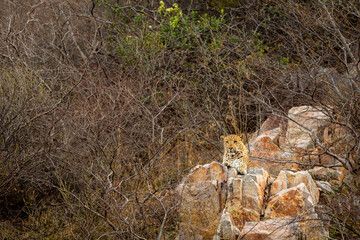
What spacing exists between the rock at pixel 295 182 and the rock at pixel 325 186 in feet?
0.59

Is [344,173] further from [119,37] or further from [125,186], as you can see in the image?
[119,37]

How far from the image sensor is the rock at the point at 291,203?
5914 millimetres

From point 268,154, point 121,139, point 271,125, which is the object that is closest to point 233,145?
point 268,154

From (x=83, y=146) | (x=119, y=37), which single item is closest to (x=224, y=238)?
(x=83, y=146)

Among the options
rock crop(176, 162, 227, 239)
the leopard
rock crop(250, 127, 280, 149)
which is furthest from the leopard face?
rock crop(250, 127, 280, 149)

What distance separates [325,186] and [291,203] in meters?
1.09

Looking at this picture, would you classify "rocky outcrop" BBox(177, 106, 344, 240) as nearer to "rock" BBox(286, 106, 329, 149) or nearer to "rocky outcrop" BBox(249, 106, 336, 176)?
"rocky outcrop" BBox(249, 106, 336, 176)

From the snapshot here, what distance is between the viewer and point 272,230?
5.47m

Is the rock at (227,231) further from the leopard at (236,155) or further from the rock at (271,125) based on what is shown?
the rock at (271,125)

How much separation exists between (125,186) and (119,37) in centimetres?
538

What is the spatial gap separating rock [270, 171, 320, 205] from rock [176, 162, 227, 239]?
0.74 metres

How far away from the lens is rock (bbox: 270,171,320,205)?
20.9 feet

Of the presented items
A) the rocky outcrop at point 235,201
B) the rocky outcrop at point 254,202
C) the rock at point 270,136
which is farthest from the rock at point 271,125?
the rocky outcrop at point 235,201

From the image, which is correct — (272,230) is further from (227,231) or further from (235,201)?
(235,201)
